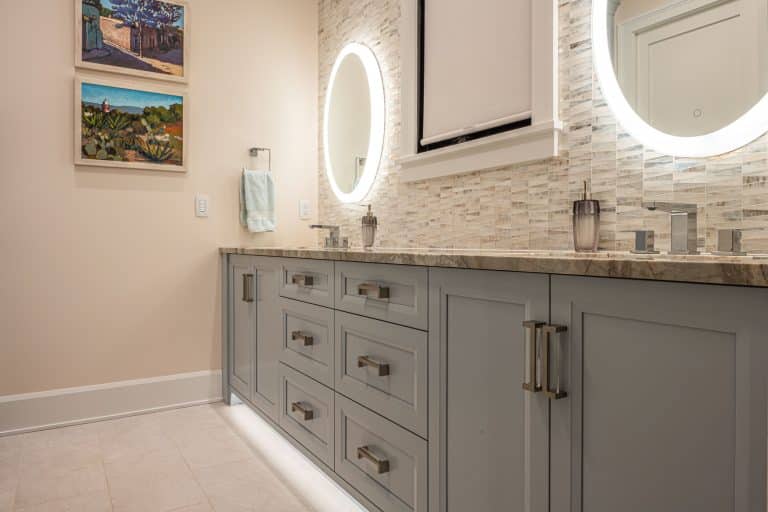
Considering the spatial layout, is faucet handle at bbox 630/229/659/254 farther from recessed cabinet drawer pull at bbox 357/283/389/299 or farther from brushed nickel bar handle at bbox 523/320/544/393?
recessed cabinet drawer pull at bbox 357/283/389/299

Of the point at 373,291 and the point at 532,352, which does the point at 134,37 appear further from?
the point at 532,352

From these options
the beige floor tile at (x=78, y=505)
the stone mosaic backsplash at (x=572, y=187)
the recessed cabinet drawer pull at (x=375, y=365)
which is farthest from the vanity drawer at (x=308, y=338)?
the beige floor tile at (x=78, y=505)

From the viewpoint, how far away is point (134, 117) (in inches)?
105

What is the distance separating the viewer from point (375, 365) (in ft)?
4.76

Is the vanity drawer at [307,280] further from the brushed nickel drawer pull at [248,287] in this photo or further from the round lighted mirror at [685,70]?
the round lighted mirror at [685,70]

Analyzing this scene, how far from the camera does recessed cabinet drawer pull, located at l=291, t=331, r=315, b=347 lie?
6.07 ft

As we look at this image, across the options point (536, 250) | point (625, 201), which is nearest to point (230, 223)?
point (536, 250)

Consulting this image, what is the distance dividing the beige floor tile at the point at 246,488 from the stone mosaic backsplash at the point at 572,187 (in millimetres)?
1077

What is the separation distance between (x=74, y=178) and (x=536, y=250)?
6.96 ft

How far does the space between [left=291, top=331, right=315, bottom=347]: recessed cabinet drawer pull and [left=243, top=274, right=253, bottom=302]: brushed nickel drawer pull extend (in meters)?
0.55

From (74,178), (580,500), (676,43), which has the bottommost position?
(580,500)

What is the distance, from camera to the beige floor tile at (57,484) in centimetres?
182

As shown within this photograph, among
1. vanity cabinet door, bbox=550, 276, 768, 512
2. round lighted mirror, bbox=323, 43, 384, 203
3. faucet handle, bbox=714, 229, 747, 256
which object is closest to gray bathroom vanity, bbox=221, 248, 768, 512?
vanity cabinet door, bbox=550, 276, 768, 512

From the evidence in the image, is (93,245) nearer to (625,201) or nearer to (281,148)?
(281,148)
